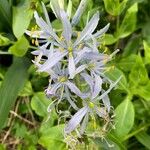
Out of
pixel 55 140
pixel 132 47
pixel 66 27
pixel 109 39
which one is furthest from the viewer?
pixel 132 47

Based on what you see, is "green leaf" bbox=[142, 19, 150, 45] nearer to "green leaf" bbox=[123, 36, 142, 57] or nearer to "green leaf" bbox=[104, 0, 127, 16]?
"green leaf" bbox=[123, 36, 142, 57]

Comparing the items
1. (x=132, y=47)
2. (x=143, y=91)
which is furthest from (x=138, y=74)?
(x=132, y=47)

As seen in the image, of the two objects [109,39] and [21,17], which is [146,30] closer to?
[109,39]

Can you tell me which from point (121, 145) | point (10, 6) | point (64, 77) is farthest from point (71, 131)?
point (10, 6)

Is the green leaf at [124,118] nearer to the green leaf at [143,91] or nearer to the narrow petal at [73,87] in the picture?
the green leaf at [143,91]

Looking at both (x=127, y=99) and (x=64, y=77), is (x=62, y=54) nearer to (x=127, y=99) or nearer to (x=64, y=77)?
(x=64, y=77)

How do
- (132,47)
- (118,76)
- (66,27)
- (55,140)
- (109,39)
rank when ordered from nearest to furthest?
(66,27) < (55,140) < (118,76) < (109,39) < (132,47)

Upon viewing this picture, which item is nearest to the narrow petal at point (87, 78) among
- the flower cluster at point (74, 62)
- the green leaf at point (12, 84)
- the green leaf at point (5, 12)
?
the flower cluster at point (74, 62)
